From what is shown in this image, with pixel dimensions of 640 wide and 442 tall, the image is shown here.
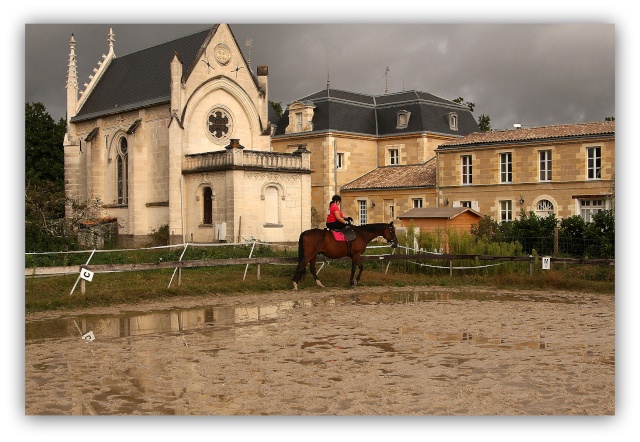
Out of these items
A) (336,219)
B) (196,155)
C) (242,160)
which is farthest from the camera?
(196,155)

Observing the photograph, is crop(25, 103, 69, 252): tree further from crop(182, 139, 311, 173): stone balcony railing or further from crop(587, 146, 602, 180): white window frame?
crop(587, 146, 602, 180): white window frame

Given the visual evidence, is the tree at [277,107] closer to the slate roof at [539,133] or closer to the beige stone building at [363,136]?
the beige stone building at [363,136]

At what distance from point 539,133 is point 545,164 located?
1231mm

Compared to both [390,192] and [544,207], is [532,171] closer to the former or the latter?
[544,207]

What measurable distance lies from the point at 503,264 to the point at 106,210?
1947 centimetres

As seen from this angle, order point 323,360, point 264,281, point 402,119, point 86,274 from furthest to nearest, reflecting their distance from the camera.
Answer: point 402,119, point 264,281, point 86,274, point 323,360

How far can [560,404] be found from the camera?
6875 mm

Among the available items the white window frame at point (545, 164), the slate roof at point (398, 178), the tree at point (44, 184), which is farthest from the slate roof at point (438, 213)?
the tree at point (44, 184)

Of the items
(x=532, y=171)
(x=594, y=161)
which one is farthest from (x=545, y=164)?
(x=594, y=161)

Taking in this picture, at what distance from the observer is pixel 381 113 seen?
139 ft

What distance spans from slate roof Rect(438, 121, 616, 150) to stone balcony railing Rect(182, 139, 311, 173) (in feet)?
22.4

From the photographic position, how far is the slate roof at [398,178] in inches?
1372

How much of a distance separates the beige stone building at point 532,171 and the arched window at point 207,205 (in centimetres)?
1019

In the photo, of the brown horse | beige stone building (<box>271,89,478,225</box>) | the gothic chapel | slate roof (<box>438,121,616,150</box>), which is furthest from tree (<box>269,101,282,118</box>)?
the brown horse
